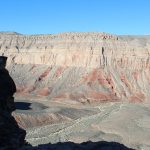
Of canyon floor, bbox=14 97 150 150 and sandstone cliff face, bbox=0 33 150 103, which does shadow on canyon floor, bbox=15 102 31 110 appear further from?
sandstone cliff face, bbox=0 33 150 103

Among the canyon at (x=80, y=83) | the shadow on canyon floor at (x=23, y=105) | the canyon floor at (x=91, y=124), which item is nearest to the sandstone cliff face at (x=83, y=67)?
the canyon at (x=80, y=83)

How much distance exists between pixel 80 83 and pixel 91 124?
2980 centimetres

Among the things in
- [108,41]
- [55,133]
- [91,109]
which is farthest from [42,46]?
[55,133]

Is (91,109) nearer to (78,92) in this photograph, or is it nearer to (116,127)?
(78,92)

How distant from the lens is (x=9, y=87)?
23.9m

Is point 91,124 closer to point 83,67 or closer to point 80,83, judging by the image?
point 80,83

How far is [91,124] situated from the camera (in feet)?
208

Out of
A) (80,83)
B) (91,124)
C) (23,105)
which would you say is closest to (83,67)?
(80,83)

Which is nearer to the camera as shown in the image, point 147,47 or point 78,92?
point 78,92

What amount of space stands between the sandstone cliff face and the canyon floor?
14.7 feet

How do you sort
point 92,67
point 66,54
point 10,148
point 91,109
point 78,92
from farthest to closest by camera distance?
point 66,54, point 92,67, point 78,92, point 91,109, point 10,148

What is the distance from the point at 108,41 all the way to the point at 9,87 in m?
80.7

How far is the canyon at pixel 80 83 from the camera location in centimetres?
6231

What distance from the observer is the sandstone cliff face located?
90625 mm
